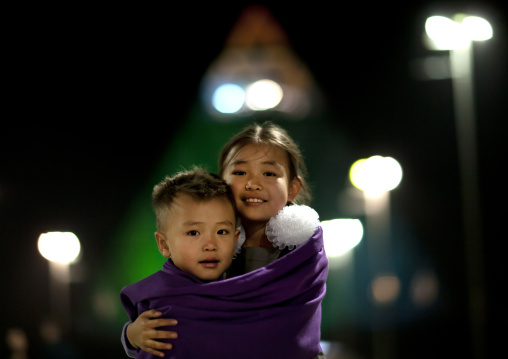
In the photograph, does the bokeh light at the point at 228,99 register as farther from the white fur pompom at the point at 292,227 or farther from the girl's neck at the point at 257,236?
the white fur pompom at the point at 292,227

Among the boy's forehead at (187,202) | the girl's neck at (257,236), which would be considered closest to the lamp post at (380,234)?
the girl's neck at (257,236)

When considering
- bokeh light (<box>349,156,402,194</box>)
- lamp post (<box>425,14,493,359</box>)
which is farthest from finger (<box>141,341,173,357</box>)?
bokeh light (<box>349,156,402,194</box>)

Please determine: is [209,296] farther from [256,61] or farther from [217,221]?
[256,61]

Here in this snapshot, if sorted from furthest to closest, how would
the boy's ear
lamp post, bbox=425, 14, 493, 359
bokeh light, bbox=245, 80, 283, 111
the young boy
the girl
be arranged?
bokeh light, bbox=245, 80, 283, 111, lamp post, bbox=425, 14, 493, 359, the girl, the boy's ear, the young boy

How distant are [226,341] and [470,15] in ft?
35.7

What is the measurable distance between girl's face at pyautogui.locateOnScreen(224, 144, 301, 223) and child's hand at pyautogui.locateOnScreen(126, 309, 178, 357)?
0.67 m

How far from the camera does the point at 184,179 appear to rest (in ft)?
9.71

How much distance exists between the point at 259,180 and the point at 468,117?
473 inches

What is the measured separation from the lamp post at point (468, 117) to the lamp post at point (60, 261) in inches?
341

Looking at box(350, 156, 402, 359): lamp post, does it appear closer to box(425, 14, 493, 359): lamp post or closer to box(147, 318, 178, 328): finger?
box(425, 14, 493, 359): lamp post

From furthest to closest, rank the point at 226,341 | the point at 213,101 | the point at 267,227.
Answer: the point at 213,101
the point at 267,227
the point at 226,341

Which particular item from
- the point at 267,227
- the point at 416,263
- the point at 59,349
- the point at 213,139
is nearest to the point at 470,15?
the point at 213,139

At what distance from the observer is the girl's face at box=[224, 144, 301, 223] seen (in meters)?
3.12

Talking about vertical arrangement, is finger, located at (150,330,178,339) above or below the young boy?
below
